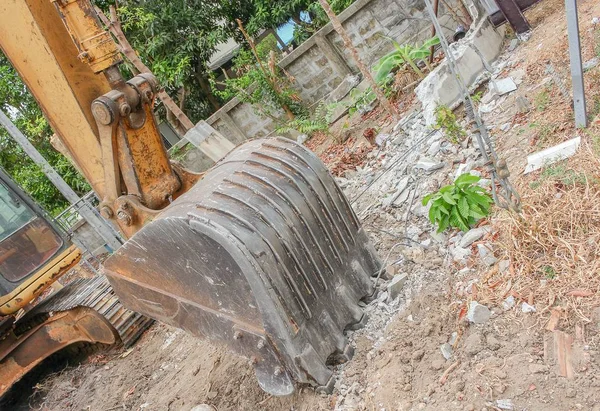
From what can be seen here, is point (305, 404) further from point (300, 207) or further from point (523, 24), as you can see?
point (523, 24)

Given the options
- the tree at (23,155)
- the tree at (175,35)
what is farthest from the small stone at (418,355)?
the tree at (23,155)

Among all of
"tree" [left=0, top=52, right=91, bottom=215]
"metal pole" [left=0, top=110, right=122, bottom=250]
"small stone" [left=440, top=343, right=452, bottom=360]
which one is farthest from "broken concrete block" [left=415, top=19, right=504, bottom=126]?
"tree" [left=0, top=52, right=91, bottom=215]

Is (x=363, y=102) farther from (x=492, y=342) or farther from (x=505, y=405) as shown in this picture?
(x=505, y=405)

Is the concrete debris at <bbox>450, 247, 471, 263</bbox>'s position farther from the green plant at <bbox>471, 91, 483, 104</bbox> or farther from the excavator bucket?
the green plant at <bbox>471, 91, 483, 104</bbox>

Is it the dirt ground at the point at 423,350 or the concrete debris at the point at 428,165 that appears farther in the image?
the concrete debris at the point at 428,165

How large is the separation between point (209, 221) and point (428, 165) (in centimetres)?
240

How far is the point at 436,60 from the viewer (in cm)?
734

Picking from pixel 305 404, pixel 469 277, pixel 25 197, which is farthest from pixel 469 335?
pixel 25 197

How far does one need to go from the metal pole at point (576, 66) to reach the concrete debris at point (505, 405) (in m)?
2.02

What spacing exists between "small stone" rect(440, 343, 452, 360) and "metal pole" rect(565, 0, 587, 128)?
69.8 inches

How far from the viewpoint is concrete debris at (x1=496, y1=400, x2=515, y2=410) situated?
2277 millimetres

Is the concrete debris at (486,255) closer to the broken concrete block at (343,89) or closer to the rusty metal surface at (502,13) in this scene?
the rusty metal surface at (502,13)

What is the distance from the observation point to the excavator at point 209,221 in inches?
108

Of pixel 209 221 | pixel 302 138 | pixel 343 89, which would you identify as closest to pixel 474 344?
pixel 209 221
